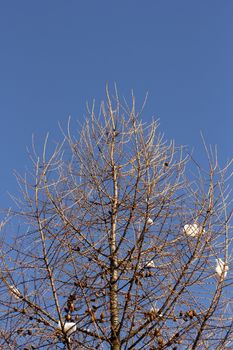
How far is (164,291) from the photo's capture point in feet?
17.6

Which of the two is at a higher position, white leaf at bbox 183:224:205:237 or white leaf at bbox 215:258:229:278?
white leaf at bbox 183:224:205:237

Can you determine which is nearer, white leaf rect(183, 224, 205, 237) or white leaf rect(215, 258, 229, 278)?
white leaf rect(215, 258, 229, 278)

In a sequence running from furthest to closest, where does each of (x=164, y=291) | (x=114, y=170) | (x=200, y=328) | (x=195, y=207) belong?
(x=114, y=170)
(x=195, y=207)
(x=164, y=291)
(x=200, y=328)

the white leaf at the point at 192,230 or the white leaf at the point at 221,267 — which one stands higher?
the white leaf at the point at 192,230

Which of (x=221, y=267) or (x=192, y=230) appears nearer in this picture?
(x=221, y=267)

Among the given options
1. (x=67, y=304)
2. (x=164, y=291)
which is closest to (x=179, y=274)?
(x=164, y=291)

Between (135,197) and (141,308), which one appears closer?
(141,308)

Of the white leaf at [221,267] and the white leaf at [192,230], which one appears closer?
the white leaf at [221,267]

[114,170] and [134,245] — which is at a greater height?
[114,170]

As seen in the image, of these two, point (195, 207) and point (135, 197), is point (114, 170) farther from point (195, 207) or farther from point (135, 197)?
point (195, 207)

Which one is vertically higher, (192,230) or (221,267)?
(192,230)

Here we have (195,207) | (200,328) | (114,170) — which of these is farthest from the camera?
(114,170)

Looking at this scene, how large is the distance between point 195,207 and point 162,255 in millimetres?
550

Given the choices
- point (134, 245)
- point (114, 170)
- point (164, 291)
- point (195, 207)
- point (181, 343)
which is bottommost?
point (181, 343)
